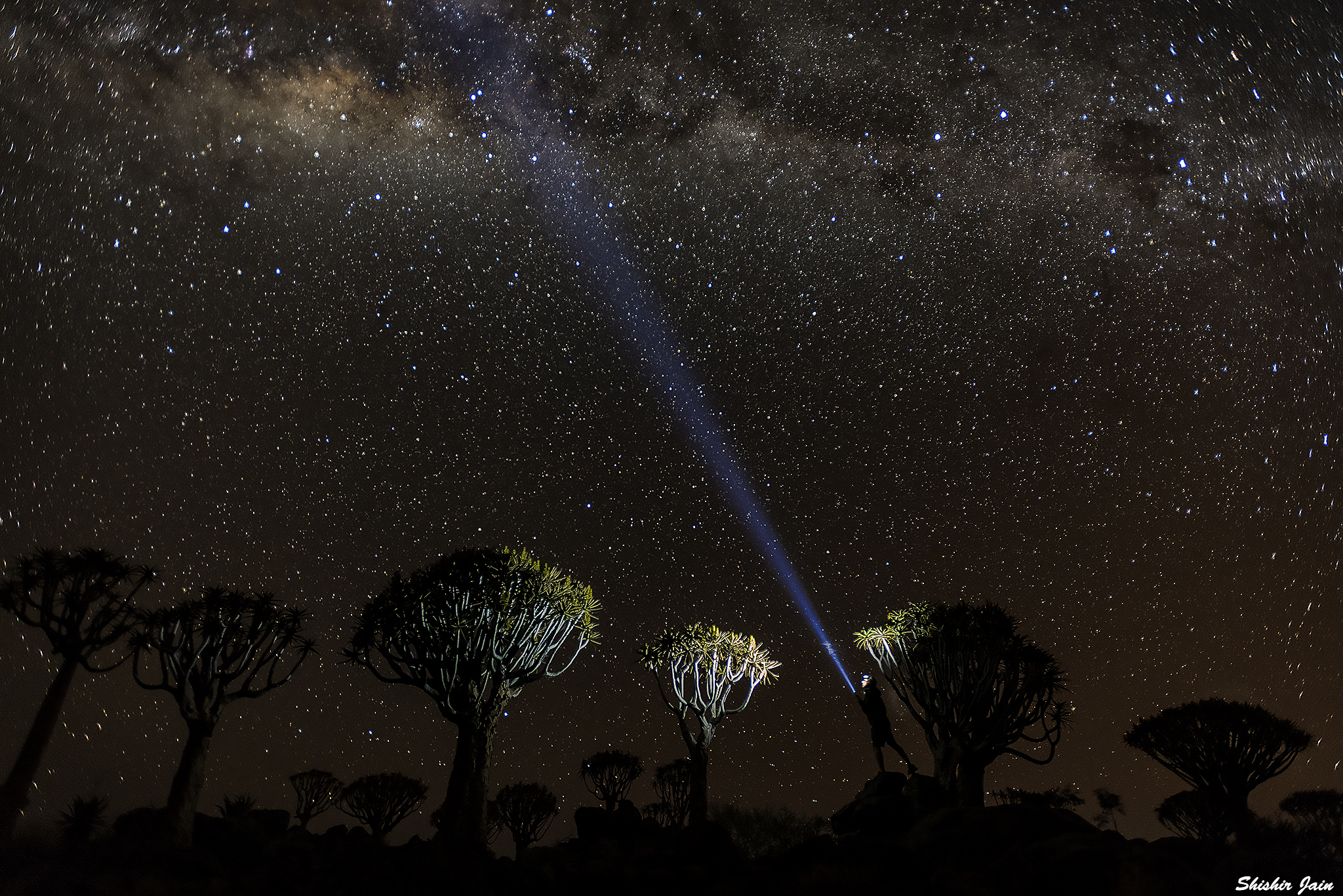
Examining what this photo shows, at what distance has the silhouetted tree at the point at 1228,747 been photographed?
66.6ft

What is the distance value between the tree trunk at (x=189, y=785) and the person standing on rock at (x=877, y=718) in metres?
14.2

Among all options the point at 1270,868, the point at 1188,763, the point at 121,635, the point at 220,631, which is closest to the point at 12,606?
the point at 121,635

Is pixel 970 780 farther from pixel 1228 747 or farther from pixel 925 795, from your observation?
pixel 1228 747

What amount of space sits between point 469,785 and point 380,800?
16.2 meters

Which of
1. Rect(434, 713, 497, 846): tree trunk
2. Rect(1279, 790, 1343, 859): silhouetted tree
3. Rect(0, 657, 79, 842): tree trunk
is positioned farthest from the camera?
Rect(1279, 790, 1343, 859): silhouetted tree

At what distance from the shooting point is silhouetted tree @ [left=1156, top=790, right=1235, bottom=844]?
21.7 m

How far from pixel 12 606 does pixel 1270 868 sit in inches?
797

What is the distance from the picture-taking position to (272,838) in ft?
40.3

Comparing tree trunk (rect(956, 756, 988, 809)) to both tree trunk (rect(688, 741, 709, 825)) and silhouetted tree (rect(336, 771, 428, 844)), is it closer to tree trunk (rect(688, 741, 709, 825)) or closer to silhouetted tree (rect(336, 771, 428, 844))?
tree trunk (rect(688, 741, 709, 825))

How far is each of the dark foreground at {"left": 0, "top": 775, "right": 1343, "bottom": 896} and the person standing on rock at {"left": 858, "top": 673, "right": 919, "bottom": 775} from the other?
561 centimetres

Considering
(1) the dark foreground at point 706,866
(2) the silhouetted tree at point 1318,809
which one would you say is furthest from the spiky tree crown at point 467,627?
(2) the silhouetted tree at point 1318,809

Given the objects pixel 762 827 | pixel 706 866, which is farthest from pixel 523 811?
pixel 706 866

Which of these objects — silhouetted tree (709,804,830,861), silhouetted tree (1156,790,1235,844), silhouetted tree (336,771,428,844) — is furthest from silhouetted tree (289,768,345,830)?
silhouetted tree (1156,790,1235,844)

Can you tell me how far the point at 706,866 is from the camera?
36.1 ft
